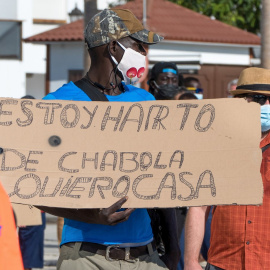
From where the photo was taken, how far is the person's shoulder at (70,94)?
4281 millimetres

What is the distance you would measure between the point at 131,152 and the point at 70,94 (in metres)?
0.54

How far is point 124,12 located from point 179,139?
33.6 inches

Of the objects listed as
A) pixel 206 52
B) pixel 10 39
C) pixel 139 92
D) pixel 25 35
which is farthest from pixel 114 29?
pixel 25 35

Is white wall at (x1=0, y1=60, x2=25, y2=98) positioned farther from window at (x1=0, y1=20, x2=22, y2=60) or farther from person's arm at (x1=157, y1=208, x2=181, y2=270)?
person's arm at (x1=157, y1=208, x2=181, y2=270)

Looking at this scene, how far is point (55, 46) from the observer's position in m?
27.7

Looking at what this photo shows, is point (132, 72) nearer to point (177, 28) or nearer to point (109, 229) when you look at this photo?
point (109, 229)

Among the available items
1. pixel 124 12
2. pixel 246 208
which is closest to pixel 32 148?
pixel 124 12

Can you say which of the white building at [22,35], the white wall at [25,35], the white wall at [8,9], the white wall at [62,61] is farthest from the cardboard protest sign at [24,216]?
the white wall at [8,9]

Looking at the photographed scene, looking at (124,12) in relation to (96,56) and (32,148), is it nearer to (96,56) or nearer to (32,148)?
(96,56)

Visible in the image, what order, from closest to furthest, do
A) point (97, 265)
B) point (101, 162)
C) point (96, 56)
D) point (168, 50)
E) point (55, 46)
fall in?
point (101, 162)
point (97, 265)
point (96, 56)
point (168, 50)
point (55, 46)

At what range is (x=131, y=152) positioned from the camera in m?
3.94

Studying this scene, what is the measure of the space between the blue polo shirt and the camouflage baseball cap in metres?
0.28

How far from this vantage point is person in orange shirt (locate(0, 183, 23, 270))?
2535mm

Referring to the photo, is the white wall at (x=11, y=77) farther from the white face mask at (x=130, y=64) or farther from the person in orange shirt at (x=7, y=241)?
the person in orange shirt at (x=7, y=241)
